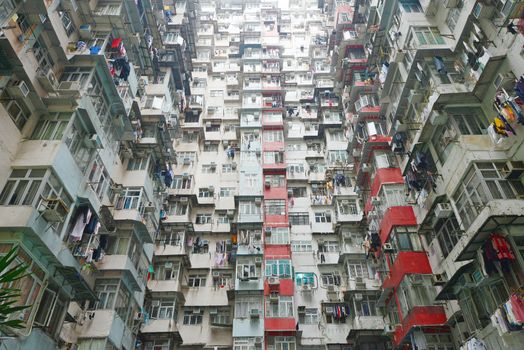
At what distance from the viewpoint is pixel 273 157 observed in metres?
34.8

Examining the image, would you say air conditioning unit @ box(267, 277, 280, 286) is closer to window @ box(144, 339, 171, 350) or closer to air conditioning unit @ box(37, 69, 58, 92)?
window @ box(144, 339, 171, 350)

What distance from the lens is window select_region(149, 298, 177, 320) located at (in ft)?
86.6

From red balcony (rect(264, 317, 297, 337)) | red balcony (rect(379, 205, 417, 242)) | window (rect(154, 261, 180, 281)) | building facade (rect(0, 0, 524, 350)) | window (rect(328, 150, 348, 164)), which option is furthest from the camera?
window (rect(328, 150, 348, 164))

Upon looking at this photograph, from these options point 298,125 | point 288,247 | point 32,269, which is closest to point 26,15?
point 32,269

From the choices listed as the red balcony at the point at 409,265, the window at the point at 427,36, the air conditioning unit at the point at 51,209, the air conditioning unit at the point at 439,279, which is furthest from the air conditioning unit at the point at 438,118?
the air conditioning unit at the point at 51,209

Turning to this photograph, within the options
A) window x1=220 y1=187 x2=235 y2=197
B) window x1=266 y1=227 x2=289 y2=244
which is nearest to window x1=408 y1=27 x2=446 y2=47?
window x1=266 y1=227 x2=289 y2=244

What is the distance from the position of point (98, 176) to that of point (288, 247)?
1447 cm

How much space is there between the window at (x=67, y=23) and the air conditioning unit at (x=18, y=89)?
5.90 meters

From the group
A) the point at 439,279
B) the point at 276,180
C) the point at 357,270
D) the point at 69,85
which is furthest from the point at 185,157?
the point at 439,279

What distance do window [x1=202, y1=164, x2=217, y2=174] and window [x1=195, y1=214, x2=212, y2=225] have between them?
185 inches

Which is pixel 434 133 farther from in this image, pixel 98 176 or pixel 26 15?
pixel 26 15

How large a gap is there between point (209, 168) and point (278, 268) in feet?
41.3

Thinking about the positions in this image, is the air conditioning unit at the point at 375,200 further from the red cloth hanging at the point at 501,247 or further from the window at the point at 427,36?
the red cloth hanging at the point at 501,247

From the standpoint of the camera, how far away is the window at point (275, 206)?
102 ft
